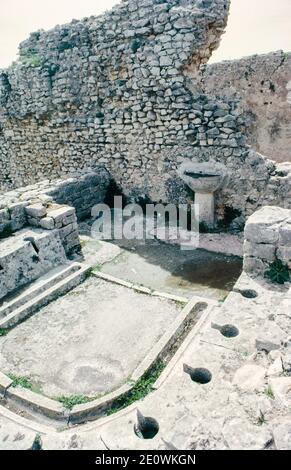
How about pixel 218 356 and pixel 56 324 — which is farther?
pixel 56 324

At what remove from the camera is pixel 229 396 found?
3.02 meters

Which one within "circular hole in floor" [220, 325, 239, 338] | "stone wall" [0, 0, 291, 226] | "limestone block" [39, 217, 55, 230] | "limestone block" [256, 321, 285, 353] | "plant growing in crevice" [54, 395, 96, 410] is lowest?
"plant growing in crevice" [54, 395, 96, 410]

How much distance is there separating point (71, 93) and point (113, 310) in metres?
6.67

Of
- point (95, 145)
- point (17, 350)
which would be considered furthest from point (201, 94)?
point (17, 350)

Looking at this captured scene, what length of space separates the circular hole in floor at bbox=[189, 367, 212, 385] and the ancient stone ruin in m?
0.01

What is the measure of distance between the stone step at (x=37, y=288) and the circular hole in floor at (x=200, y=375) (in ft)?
10.1

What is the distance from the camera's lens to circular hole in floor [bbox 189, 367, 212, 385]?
3516mm

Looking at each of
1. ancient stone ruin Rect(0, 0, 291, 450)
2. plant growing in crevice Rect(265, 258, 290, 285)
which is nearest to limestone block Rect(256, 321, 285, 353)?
ancient stone ruin Rect(0, 0, 291, 450)

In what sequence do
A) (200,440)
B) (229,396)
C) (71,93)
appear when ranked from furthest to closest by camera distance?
(71,93) < (229,396) < (200,440)

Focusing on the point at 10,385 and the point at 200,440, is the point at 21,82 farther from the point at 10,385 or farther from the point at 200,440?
the point at 200,440

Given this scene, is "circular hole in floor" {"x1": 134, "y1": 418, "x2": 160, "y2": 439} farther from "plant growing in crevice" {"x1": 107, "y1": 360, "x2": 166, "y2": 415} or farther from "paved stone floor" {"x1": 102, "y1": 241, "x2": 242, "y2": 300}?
"paved stone floor" {"x1": 102, "y1": 241, "x2": 242, "y2": 300}

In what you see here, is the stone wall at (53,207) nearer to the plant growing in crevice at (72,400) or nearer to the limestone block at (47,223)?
the limestone block at (47,223)

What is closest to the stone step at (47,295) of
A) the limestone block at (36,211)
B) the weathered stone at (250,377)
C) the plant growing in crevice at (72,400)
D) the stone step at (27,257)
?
the stone step at (27,257)

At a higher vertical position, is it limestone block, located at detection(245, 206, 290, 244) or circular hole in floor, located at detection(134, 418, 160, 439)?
limestone block, located at detection(245, 206, 290, 244)
